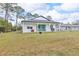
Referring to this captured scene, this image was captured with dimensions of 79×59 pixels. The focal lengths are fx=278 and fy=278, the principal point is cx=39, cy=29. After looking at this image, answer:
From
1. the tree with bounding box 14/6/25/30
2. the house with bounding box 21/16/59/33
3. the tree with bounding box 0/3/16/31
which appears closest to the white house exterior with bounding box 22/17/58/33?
the house with bounding box 21/16/59/33

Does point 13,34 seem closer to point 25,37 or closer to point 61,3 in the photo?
point 25,37

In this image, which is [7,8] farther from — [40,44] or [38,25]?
[40,44]

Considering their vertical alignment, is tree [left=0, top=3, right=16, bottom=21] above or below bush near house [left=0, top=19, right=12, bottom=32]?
above

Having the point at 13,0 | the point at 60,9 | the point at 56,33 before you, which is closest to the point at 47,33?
the point at 56,33

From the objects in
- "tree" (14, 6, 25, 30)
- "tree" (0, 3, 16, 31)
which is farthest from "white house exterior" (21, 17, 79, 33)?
"tree" (0, 3, 16, 31)

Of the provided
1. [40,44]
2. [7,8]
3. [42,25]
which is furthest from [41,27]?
[7,8]

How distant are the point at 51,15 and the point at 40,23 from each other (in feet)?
0.56

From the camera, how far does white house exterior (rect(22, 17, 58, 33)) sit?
3494 millimetres

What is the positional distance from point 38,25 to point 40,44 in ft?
0.79

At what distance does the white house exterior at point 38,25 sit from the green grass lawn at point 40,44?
6cm

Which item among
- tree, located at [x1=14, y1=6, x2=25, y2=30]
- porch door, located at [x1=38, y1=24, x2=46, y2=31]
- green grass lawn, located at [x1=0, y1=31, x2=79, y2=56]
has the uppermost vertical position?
tree, located at [x1=14, y1=6, x2=25, y2=30]

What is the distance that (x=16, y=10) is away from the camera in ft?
11.5

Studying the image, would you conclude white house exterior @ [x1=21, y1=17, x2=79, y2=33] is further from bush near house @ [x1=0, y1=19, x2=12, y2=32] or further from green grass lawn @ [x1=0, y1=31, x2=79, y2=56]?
bush near house @ [x1=0, y1=19, x2=12, y2=32]

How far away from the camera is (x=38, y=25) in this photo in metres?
3.51
